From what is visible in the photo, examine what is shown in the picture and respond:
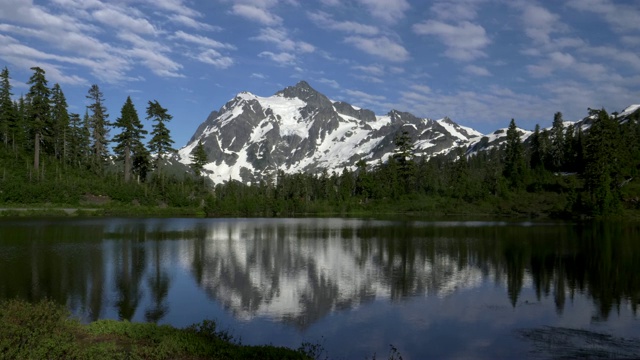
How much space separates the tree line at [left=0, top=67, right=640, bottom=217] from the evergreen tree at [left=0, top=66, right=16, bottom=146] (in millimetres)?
253

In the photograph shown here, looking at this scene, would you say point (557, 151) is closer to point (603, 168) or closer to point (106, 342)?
point (603, 168)

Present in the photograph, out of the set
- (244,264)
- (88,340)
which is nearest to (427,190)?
(244,264)

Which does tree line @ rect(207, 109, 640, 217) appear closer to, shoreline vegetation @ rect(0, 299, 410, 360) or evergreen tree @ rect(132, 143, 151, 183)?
evergreen tree @ rect(132, 143, 151, 183)

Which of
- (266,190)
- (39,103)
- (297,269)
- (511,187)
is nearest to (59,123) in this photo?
(39,103)

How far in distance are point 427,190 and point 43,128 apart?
4403 inches

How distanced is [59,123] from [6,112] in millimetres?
10357

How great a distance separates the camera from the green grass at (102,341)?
13953 millimetres

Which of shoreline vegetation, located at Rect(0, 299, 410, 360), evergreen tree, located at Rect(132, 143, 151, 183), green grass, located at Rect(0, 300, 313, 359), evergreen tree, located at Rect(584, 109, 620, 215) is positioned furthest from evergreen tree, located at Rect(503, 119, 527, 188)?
green grass, located at Rect(0, 300, 313, 359)

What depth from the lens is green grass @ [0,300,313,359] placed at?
14.0 metres

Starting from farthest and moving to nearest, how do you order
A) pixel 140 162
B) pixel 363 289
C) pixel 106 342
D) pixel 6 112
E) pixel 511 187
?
pixel 511 187, pixel 140 162, pixel 6 112, pixel 363 289, pixel 106 342

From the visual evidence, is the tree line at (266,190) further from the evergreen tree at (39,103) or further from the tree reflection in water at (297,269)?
the tree reflection in water at (297,269)

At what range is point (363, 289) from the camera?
105 feet

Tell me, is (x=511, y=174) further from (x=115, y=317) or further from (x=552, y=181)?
(x=115, y=317)

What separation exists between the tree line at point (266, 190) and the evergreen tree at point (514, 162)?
0.37 meters
